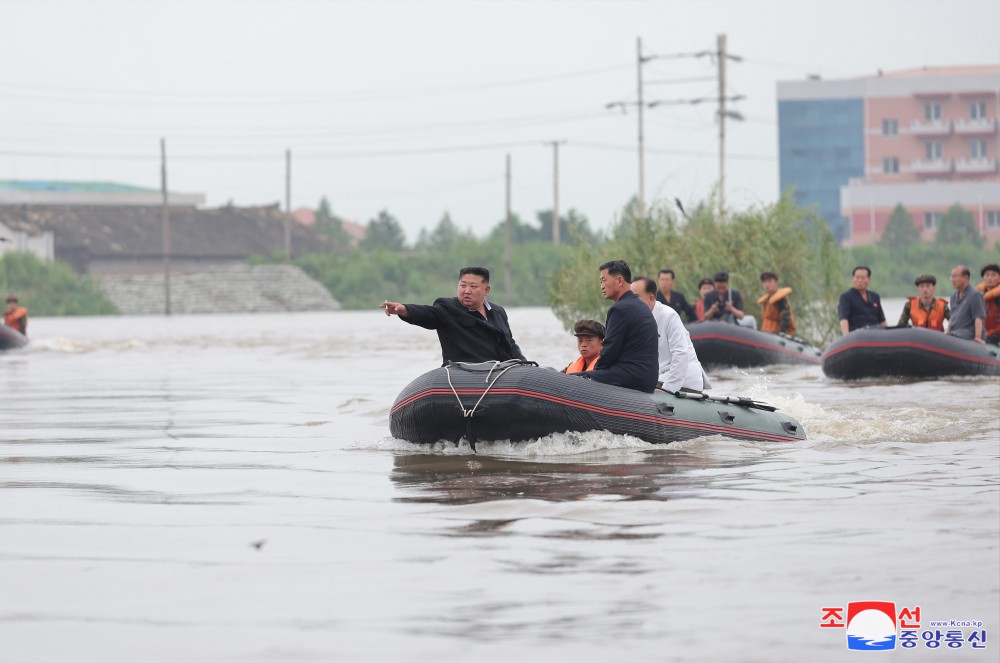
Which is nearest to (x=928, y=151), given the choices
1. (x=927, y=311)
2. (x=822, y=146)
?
(x=822, y=146)

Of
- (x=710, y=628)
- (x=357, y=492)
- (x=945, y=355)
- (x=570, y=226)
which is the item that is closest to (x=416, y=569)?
(x=710, y=628)

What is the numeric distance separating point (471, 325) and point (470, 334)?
68mm

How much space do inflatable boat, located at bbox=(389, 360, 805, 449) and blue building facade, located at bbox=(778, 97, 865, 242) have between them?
11178 centimetres

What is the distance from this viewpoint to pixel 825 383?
19.9 meters

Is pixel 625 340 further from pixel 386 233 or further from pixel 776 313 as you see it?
pixel 386 233

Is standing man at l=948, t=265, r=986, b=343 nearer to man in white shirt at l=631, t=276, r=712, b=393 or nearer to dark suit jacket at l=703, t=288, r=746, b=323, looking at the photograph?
dark suit jacket at l=703, t=288, r=746, b=323

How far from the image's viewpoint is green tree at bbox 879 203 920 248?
88694mm

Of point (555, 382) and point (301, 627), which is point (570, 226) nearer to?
point (555, 382)

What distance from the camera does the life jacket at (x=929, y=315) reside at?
19.8 meters

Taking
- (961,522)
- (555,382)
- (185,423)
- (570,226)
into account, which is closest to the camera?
(961,522)

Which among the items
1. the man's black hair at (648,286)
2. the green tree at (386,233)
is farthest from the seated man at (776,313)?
the green tree at (386,233)

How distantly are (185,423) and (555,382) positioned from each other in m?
5.21

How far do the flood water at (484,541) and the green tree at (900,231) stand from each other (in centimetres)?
7612

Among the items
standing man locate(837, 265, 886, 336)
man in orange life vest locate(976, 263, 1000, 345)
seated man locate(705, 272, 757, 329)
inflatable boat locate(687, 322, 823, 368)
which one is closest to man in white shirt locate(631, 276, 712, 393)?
man in orange life vest locate(976, 263, 1000, 345)
